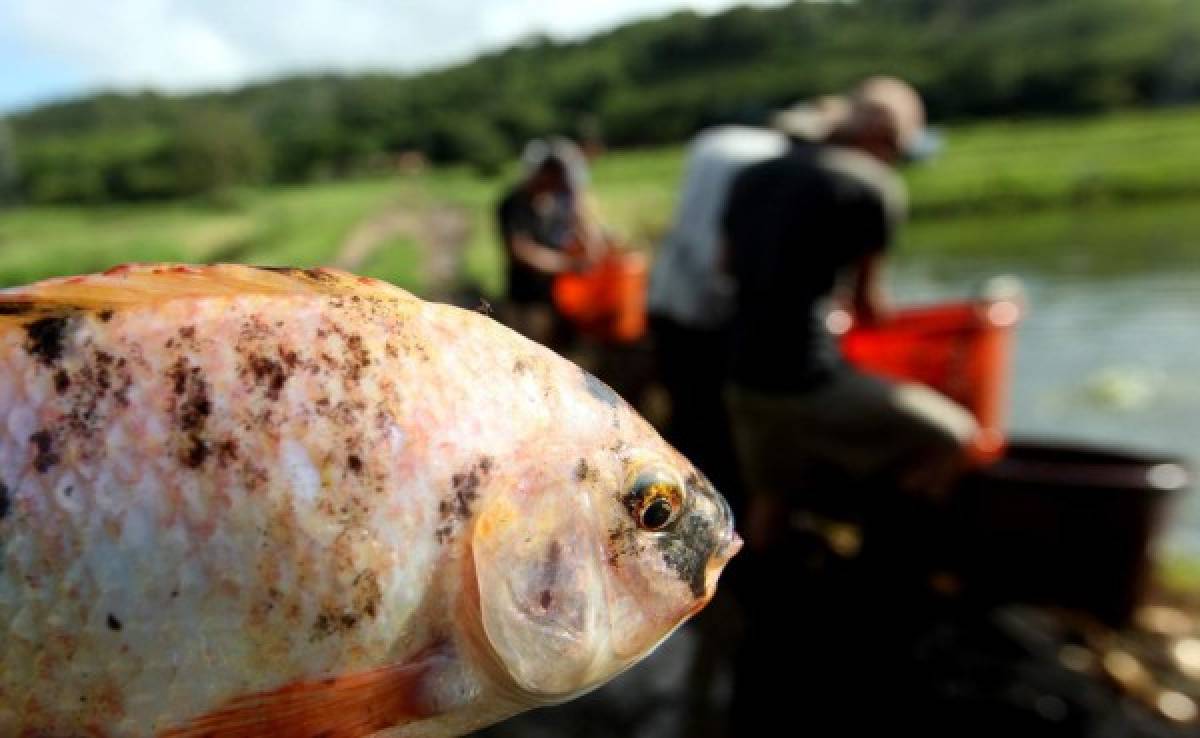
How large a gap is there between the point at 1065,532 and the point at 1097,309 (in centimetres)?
2186

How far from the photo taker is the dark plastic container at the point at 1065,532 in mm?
5547

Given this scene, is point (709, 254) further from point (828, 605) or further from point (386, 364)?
point (386, 364)

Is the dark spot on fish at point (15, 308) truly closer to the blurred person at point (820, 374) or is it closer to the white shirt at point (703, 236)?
the blurred person at point (820, 374)

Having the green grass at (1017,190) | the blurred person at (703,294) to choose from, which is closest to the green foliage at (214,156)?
the green grass at (1017,190)

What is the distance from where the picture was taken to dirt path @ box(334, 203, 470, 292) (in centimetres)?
823

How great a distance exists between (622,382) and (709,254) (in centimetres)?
264

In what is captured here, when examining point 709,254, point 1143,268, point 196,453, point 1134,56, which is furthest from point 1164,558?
point 1134,56

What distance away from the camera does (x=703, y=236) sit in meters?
6.23

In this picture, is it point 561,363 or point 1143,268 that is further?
point 1143,268

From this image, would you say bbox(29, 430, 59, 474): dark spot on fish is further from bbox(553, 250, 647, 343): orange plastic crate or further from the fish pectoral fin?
bbox(553, 250, 647, 343): orange plastic crate

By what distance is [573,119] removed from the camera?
98.0 meters

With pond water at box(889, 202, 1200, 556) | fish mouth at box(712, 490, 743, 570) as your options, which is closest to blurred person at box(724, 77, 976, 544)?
pond water at box(889, 202, 1200, 556)

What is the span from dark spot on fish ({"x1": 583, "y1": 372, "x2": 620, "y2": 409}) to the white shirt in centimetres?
453

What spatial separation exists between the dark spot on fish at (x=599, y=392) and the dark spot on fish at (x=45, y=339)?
0.67m
